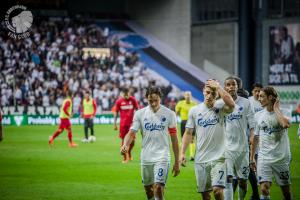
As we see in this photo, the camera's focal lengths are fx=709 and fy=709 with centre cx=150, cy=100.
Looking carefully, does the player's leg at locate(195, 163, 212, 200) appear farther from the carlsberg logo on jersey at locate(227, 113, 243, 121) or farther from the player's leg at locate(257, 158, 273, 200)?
the carlsberg logo on jersey at locate(227, 113, 243, 121)

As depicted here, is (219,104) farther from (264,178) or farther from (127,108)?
(127,108)

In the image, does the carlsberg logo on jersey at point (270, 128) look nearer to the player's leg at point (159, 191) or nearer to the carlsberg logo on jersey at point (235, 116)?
the carlsberg logo on jersey at point (235, 116)

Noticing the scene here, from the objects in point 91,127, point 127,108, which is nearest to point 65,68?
point 91,127

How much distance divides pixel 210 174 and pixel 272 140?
1.51m

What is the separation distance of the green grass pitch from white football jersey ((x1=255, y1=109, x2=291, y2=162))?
3042 millimetres

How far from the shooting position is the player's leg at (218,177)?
10.9 meters

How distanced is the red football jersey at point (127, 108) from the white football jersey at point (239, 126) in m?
10.4

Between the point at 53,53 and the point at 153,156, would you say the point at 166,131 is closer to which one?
the point at 153,156

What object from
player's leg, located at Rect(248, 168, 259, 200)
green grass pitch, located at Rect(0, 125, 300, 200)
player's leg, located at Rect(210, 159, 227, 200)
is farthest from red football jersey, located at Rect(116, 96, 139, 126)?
A: player's leg, located at Rect(210, 159, 227, 200)

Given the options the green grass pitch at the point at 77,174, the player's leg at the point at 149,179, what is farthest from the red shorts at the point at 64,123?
the player's leg at the point at 149,179

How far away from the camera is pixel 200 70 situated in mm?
56531

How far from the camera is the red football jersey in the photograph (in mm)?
23312

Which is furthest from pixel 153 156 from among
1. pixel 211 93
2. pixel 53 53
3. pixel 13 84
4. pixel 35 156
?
pixel 53 53

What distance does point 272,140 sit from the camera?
12.1m
